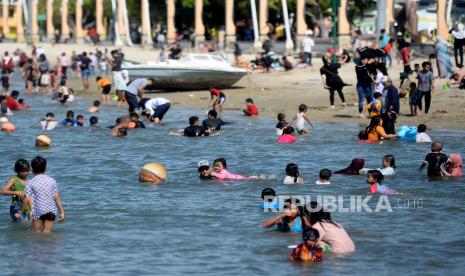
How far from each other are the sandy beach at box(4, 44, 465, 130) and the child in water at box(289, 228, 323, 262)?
15.4m

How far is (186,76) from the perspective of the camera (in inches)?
1635

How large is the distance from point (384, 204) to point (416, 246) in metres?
3.10

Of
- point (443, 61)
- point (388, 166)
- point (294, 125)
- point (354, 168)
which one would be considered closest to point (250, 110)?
point (294, 125)

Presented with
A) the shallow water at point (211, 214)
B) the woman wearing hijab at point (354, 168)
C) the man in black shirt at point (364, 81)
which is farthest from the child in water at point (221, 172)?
the man in black shirt at point (364, 81)

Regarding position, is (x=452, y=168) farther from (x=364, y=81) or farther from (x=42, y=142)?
(x=42, y=142)

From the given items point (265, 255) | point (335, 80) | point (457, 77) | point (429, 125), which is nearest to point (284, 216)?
point (265, 255)

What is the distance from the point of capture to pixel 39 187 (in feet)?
49.9

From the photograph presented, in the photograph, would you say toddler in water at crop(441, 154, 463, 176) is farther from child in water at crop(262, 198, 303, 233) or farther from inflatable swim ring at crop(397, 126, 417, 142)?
child in water at crop(262, 198, 303, 233)

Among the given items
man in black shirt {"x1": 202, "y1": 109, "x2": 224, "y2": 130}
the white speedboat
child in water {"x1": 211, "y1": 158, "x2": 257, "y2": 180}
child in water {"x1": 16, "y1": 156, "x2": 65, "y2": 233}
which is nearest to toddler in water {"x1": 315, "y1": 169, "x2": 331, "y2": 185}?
A: child in water {"x1": 211, "y1": 158, "x2": 257, "y2": 180}

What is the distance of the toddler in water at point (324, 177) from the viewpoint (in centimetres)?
2055

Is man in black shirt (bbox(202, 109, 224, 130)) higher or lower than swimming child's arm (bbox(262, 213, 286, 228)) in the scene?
higher

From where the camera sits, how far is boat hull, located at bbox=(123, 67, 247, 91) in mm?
41406

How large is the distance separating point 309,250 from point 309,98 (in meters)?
23.3

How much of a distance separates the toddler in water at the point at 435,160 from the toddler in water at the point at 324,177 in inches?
69.1
